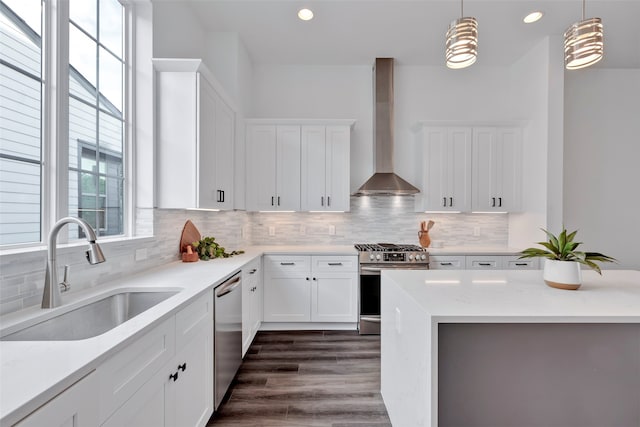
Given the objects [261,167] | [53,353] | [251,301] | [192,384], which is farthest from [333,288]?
[53,353]

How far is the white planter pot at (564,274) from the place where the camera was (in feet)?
4.89

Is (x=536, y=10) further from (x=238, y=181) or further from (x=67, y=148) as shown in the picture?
(x=67, y=148)

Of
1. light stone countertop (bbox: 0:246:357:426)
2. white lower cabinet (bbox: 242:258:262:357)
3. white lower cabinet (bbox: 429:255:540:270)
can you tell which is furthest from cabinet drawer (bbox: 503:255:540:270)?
light stone countertop (bbox: 0:246:357:426)

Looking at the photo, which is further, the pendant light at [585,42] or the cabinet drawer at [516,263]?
the cabinet drawer at [516,263]

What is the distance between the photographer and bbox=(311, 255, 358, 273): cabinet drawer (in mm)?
3395

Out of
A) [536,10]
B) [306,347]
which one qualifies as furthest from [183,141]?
[536,10]

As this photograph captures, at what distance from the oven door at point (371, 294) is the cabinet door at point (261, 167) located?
1464mm

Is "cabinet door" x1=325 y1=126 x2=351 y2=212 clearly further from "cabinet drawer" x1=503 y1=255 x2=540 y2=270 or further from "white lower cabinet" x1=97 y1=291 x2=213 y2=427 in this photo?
"white lower cabinet" x1=97 y1=291 x2=213 y2=427

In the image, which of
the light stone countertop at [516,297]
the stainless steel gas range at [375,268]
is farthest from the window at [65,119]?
the stainless steel gas range at [375,268]

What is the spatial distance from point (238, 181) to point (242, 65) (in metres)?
1.42

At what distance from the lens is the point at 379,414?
77.7 inches

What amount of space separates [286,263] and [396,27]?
292cm

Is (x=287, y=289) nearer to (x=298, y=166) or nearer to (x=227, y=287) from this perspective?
(x=227, y=287)

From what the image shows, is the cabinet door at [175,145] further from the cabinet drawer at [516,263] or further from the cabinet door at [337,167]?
the cabinet drawer at [516,263]
